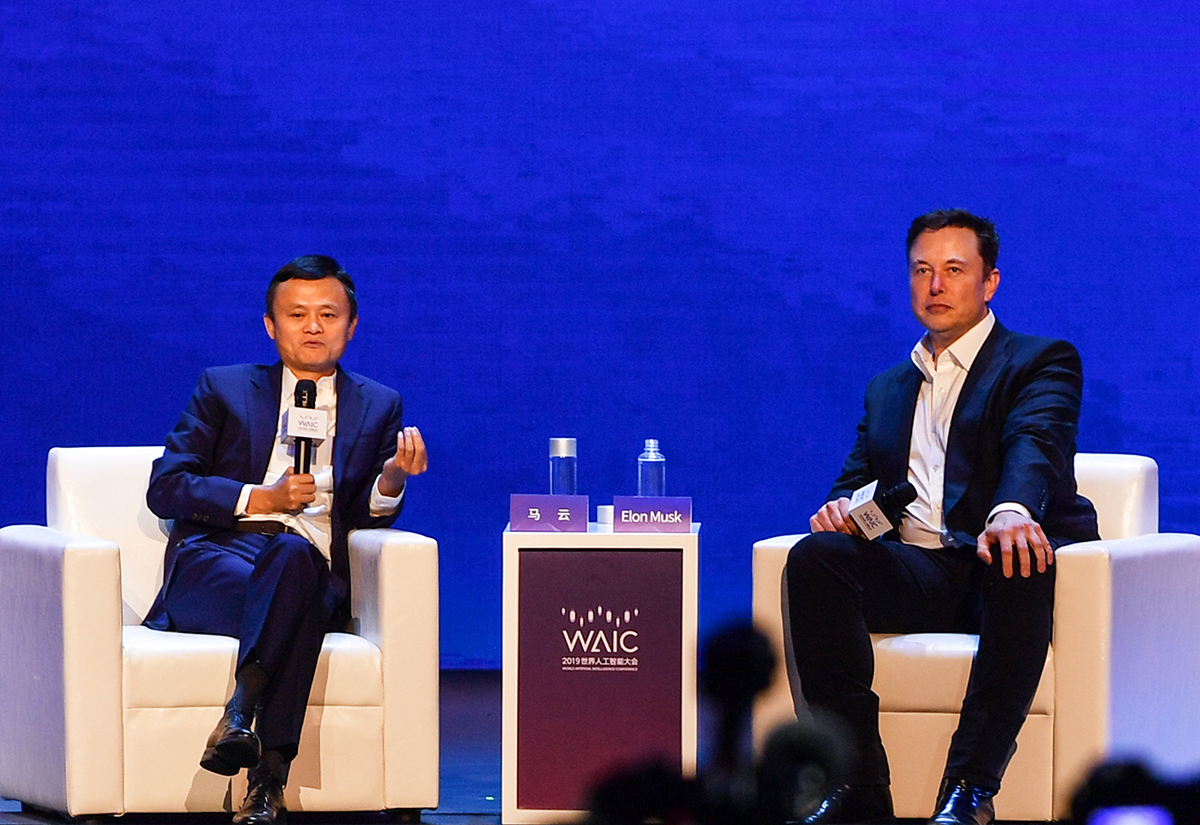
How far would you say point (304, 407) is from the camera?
3.22m

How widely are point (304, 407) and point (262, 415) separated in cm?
33

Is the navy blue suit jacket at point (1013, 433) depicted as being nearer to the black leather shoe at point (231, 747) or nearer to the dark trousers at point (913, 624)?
the dark trousers at point (913, 624)

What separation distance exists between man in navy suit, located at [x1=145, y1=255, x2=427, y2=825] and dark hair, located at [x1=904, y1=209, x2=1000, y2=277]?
123 centimetres

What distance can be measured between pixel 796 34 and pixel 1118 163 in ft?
3.60

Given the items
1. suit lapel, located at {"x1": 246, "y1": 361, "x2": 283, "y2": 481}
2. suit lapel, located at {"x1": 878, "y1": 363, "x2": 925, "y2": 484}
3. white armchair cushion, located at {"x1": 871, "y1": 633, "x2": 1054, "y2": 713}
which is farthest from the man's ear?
suit lapel, located at {"x1": 246, "y1": 361, "x2": 283, "y2": 481}

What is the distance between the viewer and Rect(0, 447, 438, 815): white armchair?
120 inches

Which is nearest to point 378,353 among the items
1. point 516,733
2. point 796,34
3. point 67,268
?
point 67,268

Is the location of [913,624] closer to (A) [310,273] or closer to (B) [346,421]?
(B) [346,421]

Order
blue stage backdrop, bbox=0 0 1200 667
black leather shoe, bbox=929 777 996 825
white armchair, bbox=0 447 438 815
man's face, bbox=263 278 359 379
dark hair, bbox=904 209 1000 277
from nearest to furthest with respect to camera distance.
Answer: black leather shoe, bbox=929 777 996 825
white armchair, bbox=0 447 438 815
dark hair, bbox=904 209 1000 277
man's face, bbox=263 278 359 379
blue stage backdrop, bbox=0 0 1200 667

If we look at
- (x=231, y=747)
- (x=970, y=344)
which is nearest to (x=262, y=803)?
(x=231, y=747)

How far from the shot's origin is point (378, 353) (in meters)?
4.88

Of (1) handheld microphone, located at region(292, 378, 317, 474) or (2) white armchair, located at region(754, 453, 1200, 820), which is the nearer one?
(2) white armchair, located at region(754, 453, 1200, 820)

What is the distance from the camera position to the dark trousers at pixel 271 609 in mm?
2973

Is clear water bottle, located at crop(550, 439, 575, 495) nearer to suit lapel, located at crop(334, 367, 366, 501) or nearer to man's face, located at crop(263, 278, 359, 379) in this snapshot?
suit lapel, located at crop(334, 367, 366, 501)
